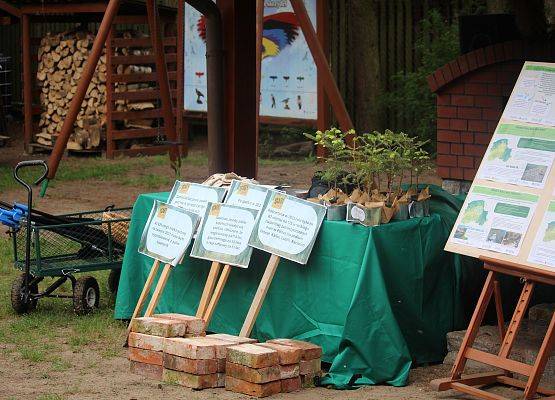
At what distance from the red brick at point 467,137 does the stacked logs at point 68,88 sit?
10.5m

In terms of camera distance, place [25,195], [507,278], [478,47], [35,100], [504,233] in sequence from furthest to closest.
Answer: [35,100], [25,195], [478,47], [507,278], [504,233]

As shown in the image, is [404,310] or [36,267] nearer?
[404,310]

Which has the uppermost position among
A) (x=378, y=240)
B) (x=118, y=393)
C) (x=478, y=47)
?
(x=478, y=47)

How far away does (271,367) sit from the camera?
654 centimetres

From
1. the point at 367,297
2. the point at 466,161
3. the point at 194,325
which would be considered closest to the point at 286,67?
the point at 466,161

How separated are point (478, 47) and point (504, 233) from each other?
10.9ft

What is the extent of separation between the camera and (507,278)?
7.71 metres

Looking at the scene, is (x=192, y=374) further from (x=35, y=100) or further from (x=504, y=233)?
(x=35, y=100)

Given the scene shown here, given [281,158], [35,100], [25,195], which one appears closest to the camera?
[25,195]

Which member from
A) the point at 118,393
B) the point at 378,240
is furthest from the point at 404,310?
the point at 118,393

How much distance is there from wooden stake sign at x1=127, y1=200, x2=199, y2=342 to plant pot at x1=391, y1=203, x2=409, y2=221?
1387mm

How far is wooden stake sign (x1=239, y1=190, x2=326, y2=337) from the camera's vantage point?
7.04 metres

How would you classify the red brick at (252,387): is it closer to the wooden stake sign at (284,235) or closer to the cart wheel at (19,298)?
the wooden stake sign at (284,235)

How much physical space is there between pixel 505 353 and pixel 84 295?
3.52 meters
